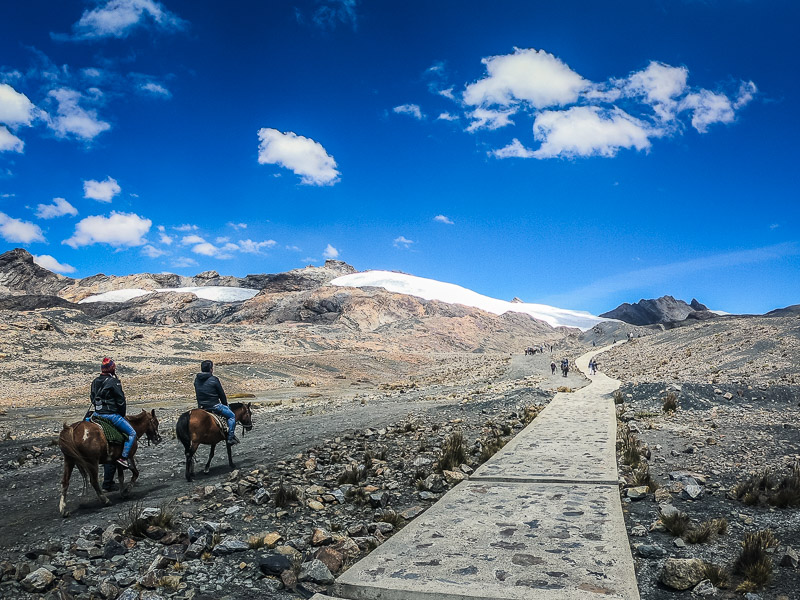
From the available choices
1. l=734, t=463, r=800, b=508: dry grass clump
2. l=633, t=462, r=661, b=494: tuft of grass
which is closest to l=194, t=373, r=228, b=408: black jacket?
l=633, t=462, r=661, b=494: tuft of grass

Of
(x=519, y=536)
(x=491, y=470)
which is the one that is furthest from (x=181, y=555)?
(x=491, y=470)

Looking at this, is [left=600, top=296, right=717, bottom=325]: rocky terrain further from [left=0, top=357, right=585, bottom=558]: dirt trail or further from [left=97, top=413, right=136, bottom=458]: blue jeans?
[left=97, top=413, right=136, bottom=458]: blue jeans

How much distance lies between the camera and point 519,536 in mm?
6199

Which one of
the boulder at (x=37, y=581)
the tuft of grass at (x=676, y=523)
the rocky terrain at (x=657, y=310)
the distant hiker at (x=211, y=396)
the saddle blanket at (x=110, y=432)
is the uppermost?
the rocky terrain at (x=657, y=310)

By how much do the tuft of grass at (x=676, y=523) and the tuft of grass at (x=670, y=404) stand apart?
1115cm

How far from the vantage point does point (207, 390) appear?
1034cm

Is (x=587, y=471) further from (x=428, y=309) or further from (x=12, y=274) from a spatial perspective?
(x=12, y=274)

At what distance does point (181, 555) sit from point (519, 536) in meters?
4.13

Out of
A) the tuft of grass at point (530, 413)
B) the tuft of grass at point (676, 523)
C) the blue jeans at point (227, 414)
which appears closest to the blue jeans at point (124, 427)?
the blue jeans at point (227, 414)

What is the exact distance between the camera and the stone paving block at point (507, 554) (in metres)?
4.85

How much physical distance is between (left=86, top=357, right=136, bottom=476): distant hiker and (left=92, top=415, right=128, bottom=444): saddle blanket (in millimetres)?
47

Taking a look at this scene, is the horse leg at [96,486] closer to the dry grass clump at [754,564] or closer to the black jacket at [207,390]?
the black jacket at [207,390]

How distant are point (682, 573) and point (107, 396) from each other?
8766mm

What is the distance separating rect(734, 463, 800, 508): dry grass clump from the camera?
706 cm
